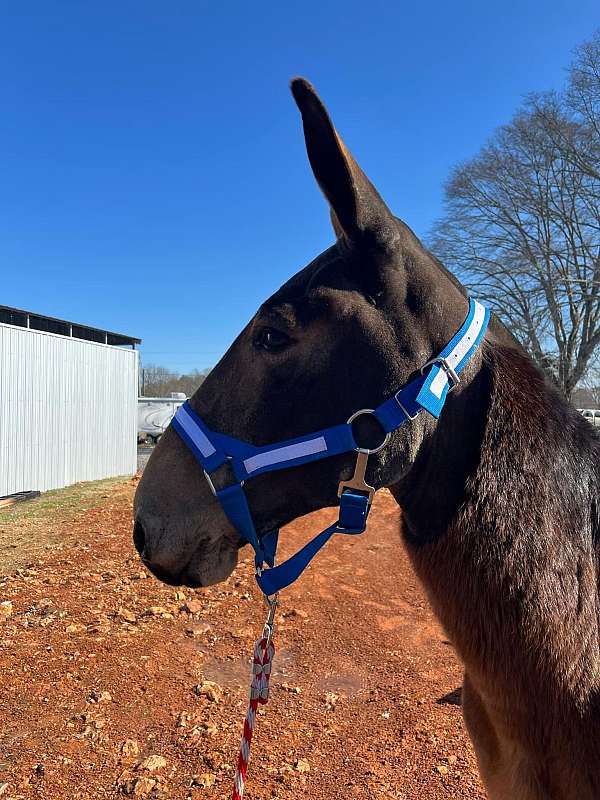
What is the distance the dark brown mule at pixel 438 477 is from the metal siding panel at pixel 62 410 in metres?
13.8

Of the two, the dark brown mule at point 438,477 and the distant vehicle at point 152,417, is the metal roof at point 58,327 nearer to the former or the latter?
the distant vehicle at point 152,417

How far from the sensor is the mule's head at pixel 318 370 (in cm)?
169

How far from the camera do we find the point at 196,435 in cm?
179

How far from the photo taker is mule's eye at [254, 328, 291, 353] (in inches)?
69.3

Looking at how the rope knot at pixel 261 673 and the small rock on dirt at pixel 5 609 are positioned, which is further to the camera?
the small rock on dirt at pixel 5 609

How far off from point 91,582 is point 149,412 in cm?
2858

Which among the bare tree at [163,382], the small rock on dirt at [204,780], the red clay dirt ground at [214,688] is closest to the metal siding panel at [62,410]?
the red clay dirt ground at [214,688]

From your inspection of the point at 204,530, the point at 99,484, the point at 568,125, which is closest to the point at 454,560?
the point at 204,530

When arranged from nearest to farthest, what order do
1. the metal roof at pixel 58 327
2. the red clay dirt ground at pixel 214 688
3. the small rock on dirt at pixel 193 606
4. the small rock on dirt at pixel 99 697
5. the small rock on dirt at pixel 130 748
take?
the red clay dirt ground at pixel 214 688 → the small rock on dirt at pixel 130 748 → the small rock on dirt at pixel 99 697 → the small rock on dirt at pixel 193 606 → the metal roof at pixel 58 327

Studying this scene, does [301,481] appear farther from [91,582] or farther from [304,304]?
[91,582]

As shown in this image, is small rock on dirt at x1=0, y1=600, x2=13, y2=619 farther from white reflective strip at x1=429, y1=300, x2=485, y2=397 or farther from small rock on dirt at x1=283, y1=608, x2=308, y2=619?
white reflective strip at x1=429, y1=300, x2=485, y2=397

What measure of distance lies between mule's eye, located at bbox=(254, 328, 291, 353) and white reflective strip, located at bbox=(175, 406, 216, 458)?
363mm

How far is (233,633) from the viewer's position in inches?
228

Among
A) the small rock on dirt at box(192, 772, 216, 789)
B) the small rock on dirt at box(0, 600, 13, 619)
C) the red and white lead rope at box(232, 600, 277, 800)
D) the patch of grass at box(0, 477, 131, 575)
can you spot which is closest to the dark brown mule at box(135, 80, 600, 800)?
the red and white lead rope at box(232, 600, 277, 800)
